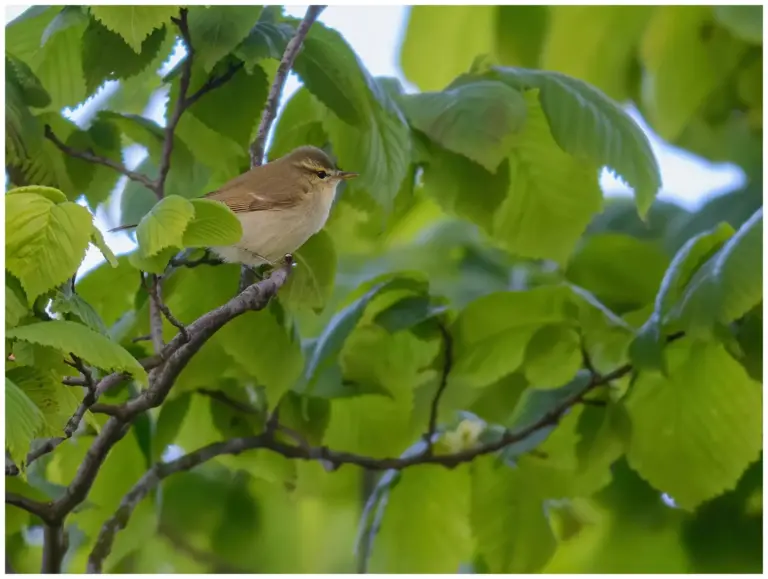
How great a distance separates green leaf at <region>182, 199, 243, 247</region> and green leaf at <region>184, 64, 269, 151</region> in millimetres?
224

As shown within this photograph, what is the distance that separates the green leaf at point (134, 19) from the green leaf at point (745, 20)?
63 centimetres

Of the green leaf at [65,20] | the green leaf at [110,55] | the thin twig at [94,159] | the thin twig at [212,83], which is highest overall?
the green leaf at [65,20]

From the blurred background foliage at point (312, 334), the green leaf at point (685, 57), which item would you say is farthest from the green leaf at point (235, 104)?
the green leaf at point (685, 57)

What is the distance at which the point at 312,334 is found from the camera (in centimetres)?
98

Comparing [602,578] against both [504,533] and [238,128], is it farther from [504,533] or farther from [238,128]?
[238,128]

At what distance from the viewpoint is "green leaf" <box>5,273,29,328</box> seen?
0.48 m

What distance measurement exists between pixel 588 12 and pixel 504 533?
0.66 m

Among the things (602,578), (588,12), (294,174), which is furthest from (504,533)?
Result: (588,12)

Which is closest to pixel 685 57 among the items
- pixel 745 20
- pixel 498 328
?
pixel 745 20

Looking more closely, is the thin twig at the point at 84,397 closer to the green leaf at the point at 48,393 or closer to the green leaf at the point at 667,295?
the green leaf at the point at 48,393

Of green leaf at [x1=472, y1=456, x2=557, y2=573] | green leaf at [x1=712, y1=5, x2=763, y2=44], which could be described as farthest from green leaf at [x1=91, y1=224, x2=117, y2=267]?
green leaf at [x1=712, y1=5, x2=763, y2=44]

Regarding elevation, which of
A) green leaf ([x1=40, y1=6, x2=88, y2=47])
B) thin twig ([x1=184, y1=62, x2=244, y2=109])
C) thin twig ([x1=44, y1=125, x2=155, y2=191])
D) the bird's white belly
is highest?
green leaf ([x1=40, y1=6, x2=88, y2=47])

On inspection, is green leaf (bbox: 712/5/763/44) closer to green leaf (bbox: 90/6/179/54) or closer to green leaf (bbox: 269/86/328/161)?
green leaf (bbox: 269/86/328/161)

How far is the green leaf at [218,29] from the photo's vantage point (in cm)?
69
